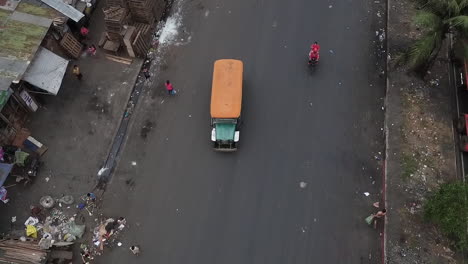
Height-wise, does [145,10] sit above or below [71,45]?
above

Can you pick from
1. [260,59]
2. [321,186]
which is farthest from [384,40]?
[321,186]

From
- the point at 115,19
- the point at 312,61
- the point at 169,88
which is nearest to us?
the point at 169,88

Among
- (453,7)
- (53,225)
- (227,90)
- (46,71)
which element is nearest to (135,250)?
(53,225)

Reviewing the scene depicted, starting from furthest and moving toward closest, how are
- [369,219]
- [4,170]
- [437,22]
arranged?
[4,170]
[369,219]
[437,22]

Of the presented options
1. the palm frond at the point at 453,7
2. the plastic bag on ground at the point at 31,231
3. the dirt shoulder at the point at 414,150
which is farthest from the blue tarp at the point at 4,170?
the palm frond at the point at 453,7

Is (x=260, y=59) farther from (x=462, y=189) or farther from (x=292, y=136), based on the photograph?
(x=462, y=189)

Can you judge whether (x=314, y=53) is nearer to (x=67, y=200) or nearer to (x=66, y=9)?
(x=66, y=9)

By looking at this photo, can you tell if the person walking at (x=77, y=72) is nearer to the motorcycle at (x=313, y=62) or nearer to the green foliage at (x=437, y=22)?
the motorcycle at (x=313, y=62)

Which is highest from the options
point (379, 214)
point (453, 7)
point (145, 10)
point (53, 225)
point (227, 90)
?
point (145, 10)
